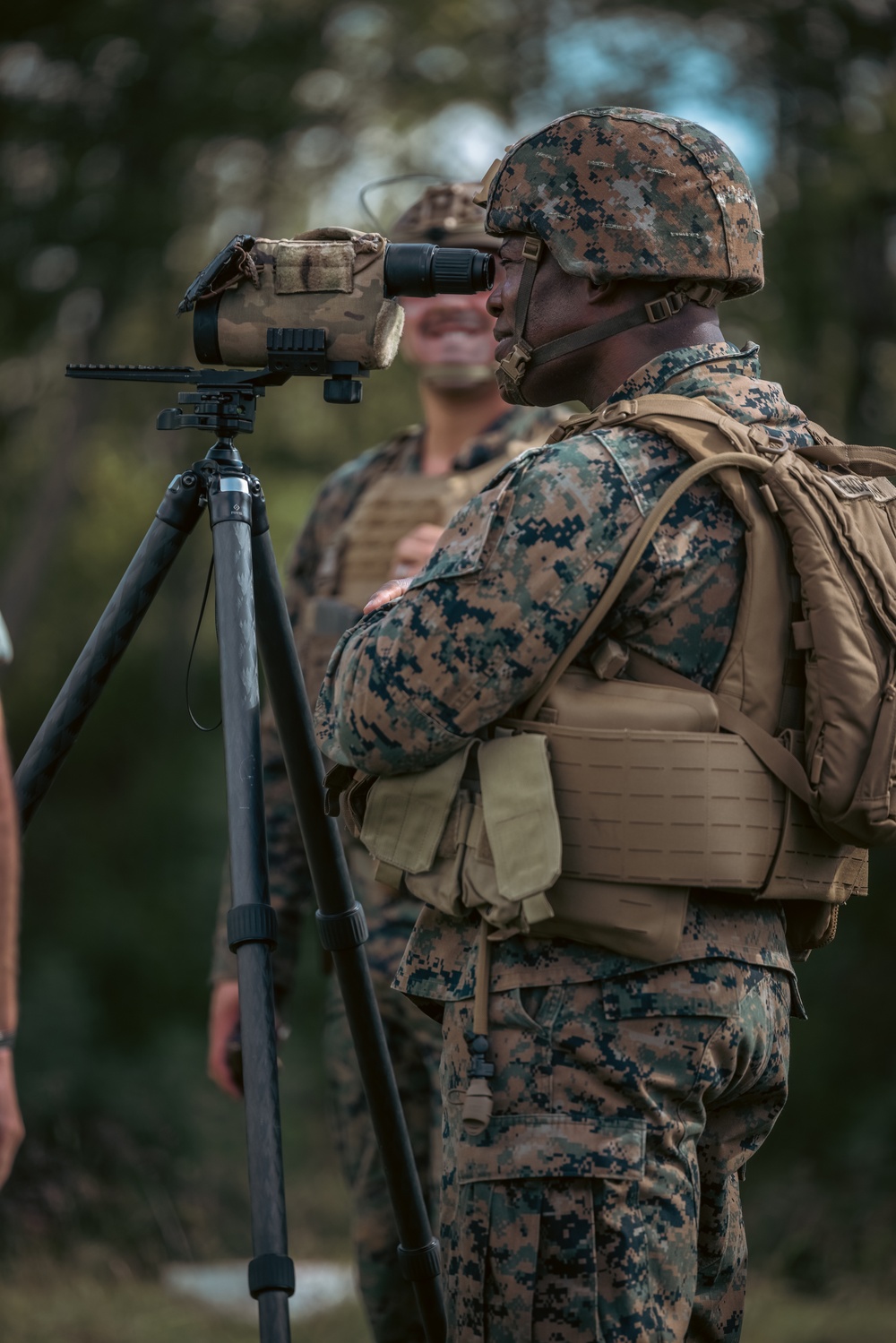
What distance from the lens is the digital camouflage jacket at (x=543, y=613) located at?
6.88ft

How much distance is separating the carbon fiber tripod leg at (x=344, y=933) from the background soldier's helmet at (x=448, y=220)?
4.49 feet

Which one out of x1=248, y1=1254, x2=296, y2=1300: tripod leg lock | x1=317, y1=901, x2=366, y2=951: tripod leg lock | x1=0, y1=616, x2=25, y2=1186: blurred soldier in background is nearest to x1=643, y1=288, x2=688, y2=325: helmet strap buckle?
x1=317, y1=901, x2=366, y2=951: tripod leg lock

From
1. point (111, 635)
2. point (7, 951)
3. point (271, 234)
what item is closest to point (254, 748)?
point (111, 635)

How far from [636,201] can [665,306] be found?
0.52 feet

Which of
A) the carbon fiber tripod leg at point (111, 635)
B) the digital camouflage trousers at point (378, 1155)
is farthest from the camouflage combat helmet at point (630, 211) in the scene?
the digital camouflage trousers at point (378, 1155)

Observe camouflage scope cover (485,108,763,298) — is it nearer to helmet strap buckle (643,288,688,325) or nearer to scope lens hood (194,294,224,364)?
helmet strap buckle (643,288,688,325)

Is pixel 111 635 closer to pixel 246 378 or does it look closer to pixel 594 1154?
pixel 246 378

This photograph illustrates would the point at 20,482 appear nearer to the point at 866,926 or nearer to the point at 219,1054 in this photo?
the point at 866,926

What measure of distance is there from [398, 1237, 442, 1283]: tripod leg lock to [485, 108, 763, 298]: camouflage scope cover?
159 centimetres

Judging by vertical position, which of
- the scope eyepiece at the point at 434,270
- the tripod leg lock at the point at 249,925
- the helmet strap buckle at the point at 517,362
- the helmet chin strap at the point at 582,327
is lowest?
the tripod leg lock at the point at 249,925

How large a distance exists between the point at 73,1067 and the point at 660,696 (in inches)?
333

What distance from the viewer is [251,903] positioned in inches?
88.4

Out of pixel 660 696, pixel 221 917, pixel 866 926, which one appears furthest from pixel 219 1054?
pixel 866 926

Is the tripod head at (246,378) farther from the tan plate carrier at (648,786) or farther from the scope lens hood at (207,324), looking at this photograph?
the tan plate carrier at (648,786)
